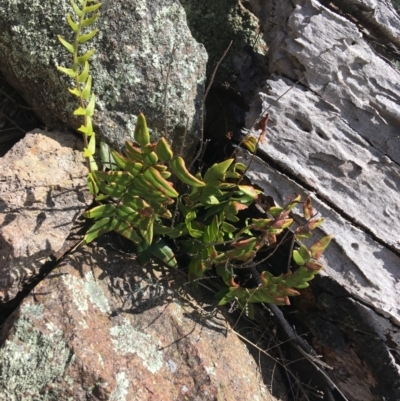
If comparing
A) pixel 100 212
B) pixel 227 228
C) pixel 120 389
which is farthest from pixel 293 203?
pixel 120 389


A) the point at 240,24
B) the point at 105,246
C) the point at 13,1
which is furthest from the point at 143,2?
the point at 105,246

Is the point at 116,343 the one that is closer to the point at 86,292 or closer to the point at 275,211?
the point at 86,292

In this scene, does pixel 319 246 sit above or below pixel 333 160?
below

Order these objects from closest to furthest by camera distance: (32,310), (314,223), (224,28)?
(32,310) < (314,223) < (224,28)

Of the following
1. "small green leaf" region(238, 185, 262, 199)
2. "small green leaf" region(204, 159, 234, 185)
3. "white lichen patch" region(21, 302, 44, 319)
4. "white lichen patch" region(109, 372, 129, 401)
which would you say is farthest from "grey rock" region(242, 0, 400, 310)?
"white lichen patch" region(21, 302, 44, 319)

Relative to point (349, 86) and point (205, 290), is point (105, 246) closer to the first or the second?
point (205, 290)

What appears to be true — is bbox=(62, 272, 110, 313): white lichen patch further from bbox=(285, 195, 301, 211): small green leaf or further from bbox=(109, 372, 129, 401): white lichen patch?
bbox=(285, 195, 301, 211): small green leaf

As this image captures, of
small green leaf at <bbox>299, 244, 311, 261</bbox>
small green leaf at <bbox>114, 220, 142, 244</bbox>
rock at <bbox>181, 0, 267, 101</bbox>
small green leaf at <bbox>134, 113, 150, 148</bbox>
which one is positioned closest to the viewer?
small green leaf at <bbox>134, 113, 150, 148</bbox>
